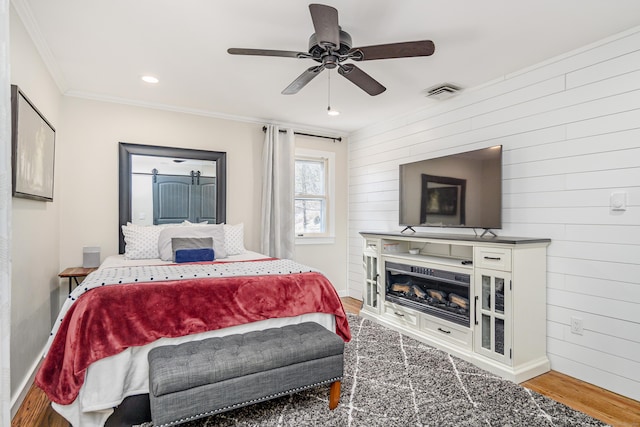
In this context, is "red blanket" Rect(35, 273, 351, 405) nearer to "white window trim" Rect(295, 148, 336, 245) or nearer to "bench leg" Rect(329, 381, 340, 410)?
"bench leg" Rect(329, 381, 340, 410)

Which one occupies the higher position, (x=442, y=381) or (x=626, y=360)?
(x=626, y=360)

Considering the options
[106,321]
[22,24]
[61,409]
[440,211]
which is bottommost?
[61,409]

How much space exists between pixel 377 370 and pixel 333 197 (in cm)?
287

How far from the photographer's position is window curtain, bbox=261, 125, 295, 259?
4.47m

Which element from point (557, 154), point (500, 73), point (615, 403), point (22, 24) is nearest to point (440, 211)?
point (557, 154)

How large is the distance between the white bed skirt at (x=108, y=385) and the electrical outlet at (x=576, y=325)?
2.85 m

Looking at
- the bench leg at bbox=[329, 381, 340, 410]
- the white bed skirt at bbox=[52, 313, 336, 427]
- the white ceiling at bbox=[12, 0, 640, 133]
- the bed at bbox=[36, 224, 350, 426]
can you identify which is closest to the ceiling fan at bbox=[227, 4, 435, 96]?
the white ceiling at bbox=[12, 0, 640, 133]

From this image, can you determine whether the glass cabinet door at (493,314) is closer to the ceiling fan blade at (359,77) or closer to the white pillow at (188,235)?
the ceiling fan blade at (359,77)

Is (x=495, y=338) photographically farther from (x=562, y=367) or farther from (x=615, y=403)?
(x=615, y=403)

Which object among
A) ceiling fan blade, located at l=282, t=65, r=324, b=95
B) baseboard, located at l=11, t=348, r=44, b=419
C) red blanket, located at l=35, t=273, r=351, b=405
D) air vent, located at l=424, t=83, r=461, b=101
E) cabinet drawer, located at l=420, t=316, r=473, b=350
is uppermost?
air vent, located at l=424, t=83, r=461, b=101

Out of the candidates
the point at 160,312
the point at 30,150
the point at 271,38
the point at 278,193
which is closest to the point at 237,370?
the point at 160,312

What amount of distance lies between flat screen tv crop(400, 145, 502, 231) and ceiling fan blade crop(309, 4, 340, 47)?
1.83m

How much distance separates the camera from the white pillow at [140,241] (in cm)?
342

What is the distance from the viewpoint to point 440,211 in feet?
11.6
